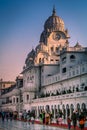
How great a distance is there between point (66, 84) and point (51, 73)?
14.8 m

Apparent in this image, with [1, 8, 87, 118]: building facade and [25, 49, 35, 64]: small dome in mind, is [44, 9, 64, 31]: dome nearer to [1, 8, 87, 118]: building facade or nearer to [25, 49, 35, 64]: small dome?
[1, 8, 87, 118]: building facade

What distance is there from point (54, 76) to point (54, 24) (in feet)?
83.8

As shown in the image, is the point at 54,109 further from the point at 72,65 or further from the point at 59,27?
the point at 59,27

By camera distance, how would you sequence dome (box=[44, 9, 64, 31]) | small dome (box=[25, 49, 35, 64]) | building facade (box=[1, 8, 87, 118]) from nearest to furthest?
building facade (box=[1, 8, 87, 118])
small dome (box=[25, 49, 35, 64])
dome (box=[44, 9, 64, 31])

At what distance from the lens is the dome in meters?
101

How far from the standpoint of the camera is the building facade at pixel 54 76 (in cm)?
6089

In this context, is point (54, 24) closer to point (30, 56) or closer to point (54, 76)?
point (30, 56)

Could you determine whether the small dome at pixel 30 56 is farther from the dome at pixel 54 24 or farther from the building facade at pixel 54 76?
the dome at pixel 54 24

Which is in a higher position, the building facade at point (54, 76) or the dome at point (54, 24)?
the dome at point (54, 24)

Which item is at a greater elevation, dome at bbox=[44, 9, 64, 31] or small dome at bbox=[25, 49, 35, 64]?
dome at bbox=[44, 9, 64, 31]

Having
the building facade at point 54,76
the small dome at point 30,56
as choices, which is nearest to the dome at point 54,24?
the building facade at point 54,76

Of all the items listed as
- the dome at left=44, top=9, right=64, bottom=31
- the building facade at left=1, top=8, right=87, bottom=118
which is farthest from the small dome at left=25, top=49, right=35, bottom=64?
the dome at left=44, top=9, right=64, bottom=31

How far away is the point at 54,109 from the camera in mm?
64688

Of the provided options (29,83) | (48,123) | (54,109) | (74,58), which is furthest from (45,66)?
(48,123)
